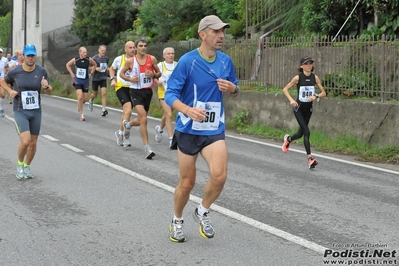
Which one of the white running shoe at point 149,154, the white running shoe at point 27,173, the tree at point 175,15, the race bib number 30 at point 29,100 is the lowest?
the white running shoe at point 27,173

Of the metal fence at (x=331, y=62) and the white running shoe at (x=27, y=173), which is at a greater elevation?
the metal fence at (x=331, y=62)

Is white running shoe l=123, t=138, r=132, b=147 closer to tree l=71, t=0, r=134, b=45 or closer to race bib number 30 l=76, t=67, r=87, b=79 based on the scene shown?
race bib number 30 l=76, t=67, r=87, b=79

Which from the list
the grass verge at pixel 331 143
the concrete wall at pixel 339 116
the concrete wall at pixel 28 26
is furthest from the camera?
the concrete wall at pixel 28 26

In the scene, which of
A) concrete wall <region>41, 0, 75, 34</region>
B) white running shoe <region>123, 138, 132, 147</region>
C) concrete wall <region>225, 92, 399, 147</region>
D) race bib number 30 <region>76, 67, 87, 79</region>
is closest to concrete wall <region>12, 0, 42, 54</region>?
concrete wall <region>41, 0, 75, 34</region>

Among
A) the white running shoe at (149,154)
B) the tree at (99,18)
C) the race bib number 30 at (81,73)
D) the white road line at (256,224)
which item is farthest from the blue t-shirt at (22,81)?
the tree at (99,18)

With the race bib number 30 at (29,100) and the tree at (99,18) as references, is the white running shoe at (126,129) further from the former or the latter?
the tree at (99,18)

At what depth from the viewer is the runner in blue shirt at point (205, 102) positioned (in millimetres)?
6434

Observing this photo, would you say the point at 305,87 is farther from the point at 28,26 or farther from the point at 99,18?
the point at 28,26

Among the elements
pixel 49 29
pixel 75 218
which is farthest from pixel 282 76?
pixel 49 29

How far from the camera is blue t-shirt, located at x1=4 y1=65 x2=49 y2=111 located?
10.2 m

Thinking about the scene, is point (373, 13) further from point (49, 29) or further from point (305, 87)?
point (49, 29)

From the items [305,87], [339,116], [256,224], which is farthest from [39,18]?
[256,224]

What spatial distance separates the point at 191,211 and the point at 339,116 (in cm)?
714

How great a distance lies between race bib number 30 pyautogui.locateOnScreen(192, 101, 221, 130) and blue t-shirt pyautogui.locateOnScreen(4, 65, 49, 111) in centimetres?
435
